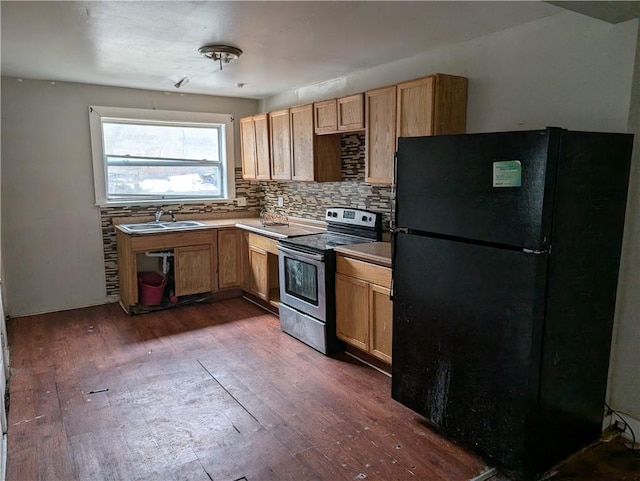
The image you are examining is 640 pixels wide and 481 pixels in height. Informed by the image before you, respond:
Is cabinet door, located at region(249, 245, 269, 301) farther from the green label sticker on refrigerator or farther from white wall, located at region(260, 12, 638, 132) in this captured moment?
the green label sticker on refrigerator

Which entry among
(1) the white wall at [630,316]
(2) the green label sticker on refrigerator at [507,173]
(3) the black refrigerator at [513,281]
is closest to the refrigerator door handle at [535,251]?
(3) the black refrigerator at [513,281]

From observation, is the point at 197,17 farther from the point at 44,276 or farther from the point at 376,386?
the point at 44,276

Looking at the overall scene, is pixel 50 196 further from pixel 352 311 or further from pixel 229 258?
pixel 352 311

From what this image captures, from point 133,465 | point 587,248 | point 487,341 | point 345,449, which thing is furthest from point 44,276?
point 587,248

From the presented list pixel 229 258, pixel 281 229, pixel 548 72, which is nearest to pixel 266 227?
pixel 281 229

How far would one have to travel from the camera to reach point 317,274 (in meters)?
3.38

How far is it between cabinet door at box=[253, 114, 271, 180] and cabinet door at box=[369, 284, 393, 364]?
7.16ft

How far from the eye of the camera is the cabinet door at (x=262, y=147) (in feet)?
15.3

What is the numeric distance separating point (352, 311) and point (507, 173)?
5.43ft

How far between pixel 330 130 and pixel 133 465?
2.75m

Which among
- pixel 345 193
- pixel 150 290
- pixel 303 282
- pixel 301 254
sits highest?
pixel 345 193

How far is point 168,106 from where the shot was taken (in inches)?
189

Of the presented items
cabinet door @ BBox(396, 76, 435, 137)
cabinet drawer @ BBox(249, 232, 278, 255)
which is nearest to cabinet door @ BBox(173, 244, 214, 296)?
cabinet drawer @ BBox(249, 232, 278, 255)

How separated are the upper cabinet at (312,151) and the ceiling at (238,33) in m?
0.38
